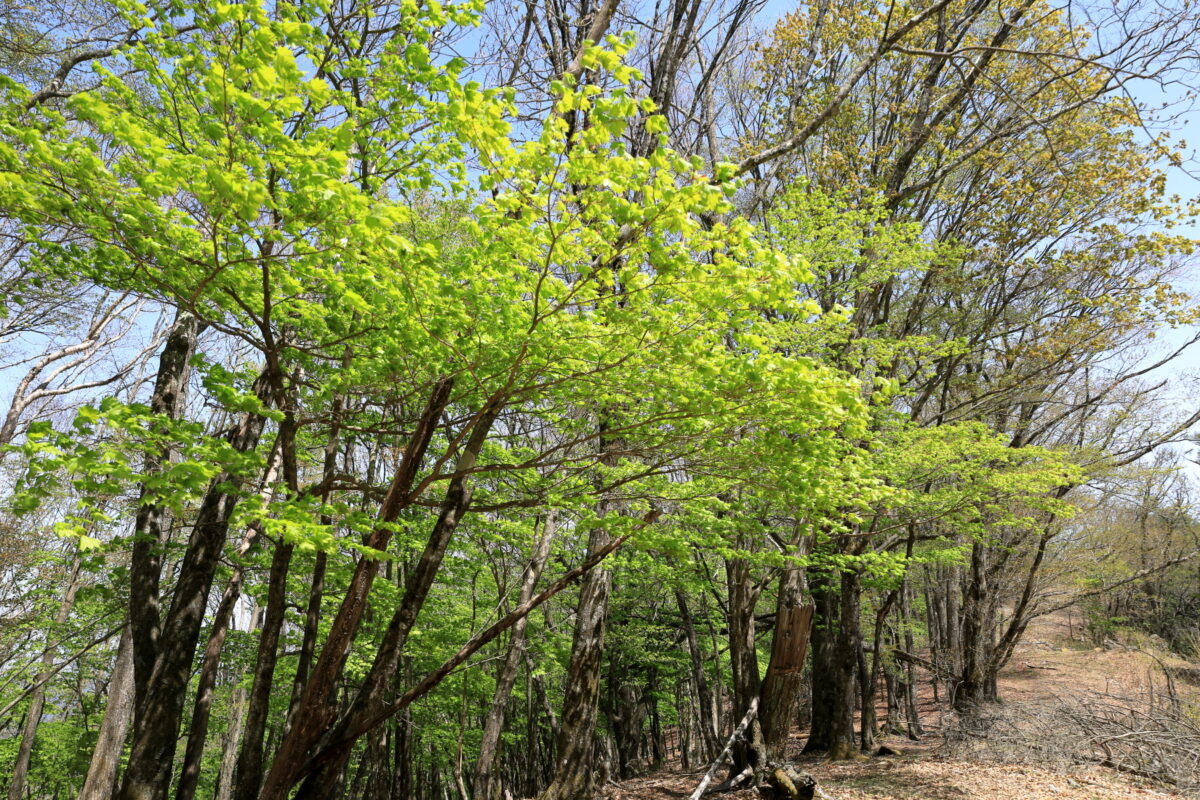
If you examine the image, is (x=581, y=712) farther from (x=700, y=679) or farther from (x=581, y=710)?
(x=700, y=679)

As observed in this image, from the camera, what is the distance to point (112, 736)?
24.5 feet

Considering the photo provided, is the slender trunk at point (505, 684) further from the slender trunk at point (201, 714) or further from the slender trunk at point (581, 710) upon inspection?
the slender trunk at point (201, 714)

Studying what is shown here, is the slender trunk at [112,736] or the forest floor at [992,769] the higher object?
the slender trunk at [112,736]

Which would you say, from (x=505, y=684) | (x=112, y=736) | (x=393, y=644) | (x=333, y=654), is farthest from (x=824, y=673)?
(x=112, y=736)

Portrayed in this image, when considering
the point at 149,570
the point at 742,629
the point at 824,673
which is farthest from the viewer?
the point at 824,673

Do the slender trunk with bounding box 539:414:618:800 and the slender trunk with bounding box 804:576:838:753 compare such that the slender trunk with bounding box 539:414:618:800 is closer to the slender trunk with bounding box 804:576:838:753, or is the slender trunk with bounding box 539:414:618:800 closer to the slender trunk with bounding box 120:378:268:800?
the slender trunk with bounding box 120:378:268:800

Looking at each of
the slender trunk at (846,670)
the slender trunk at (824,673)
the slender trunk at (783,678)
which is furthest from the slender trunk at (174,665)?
the slender trunk at (824,673)

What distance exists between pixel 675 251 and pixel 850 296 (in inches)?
339

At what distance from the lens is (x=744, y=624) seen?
11359 millimetres

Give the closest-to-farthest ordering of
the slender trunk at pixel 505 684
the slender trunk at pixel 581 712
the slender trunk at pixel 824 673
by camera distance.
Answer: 1. the slender trunk at pixel 581 712
2. the slender trunk at pixel 505 684
3. the slender trunk at pixel 824 673

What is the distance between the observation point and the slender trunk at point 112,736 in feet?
23.5

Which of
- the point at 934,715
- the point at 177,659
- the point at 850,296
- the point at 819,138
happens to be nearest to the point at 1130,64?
the point at 850,296

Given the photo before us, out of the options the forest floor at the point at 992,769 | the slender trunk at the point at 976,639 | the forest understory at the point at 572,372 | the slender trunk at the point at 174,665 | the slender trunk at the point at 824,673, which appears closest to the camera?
the forest understory at the point at 572,372

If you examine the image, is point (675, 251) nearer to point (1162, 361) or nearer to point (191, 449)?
point (191, 449)
